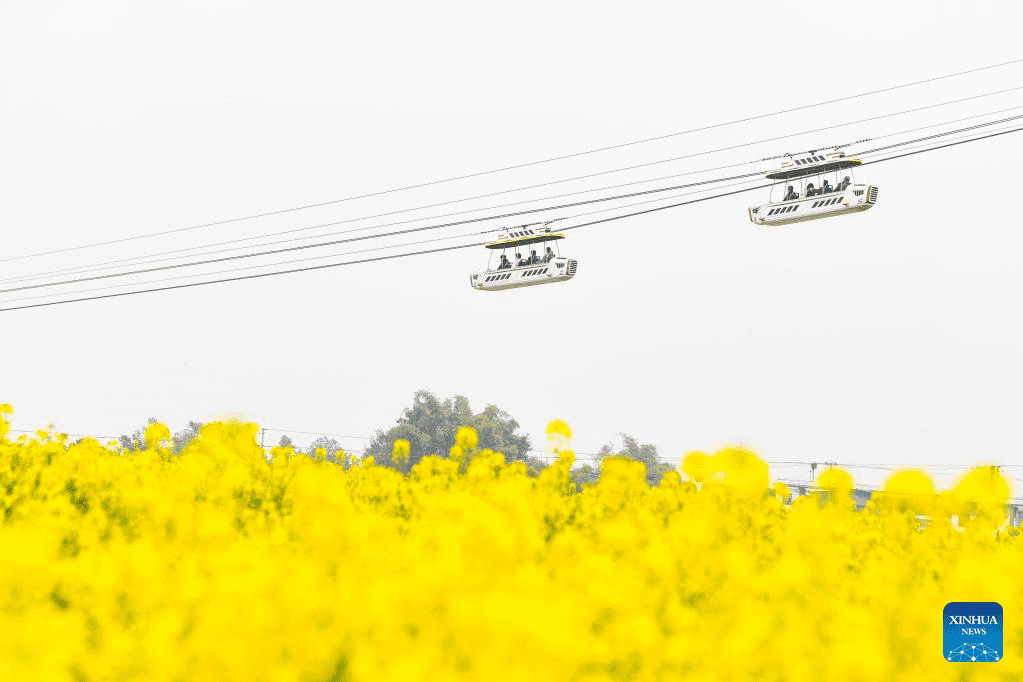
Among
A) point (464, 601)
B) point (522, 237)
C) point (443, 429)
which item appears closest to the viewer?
point (464, 601)

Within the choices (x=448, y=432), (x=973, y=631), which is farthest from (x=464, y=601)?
(x=448, y=432)

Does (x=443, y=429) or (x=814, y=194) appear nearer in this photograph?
(x=814, y=194)

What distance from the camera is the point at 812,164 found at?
2562 centimetres

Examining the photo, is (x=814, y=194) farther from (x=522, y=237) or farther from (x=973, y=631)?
(x=973, y=631)

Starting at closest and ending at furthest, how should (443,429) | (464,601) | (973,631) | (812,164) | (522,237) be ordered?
(464,601) < (973,631) < (812,164) < (522,237) < (443,429)

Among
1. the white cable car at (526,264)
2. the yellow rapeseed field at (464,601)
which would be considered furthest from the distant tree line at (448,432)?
the yellow rapeseed field at (464,601)

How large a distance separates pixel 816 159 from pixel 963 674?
903 inches

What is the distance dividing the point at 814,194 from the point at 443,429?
165 feet

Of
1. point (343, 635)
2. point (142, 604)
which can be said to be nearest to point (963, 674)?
point (343, 635)

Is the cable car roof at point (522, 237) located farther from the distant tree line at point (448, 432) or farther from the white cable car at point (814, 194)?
the distant tree line at point (448, 432)

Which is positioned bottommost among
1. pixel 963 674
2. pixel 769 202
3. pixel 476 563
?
pixel 963 674

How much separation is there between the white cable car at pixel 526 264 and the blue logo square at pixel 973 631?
24466 millimetres

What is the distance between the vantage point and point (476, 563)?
127 inches

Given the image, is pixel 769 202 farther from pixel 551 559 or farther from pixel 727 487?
pixel 551 559
